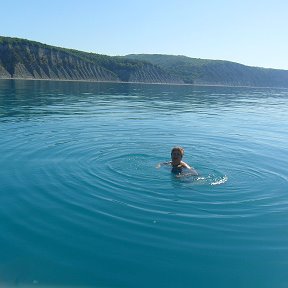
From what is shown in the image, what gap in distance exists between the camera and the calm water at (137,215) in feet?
29.3

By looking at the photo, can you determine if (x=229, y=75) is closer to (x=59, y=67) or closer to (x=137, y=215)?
(x=59, y=67)

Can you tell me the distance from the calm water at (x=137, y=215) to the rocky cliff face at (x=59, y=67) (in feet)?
283

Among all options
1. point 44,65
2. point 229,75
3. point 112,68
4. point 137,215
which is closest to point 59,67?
point 44,65

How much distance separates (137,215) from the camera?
11711 millimetres

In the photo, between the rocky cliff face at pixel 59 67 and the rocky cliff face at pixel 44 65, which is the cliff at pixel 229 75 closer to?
the rocky cliff face at pixel 59 67

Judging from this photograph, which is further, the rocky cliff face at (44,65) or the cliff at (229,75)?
the cliff at (229,75)

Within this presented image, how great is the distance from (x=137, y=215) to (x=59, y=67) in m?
109

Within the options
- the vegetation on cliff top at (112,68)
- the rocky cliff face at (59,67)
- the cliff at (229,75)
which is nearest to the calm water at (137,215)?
the rocky cliff face at (59,67)

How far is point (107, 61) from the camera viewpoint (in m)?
138

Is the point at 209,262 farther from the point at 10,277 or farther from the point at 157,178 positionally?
the point at 157,178

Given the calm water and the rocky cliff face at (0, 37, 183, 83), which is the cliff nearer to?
the rocky cliff face at (0, 37, 183, 83)

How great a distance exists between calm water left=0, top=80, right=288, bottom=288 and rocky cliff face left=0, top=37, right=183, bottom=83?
8630cm

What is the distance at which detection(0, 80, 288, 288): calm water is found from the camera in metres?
8.95

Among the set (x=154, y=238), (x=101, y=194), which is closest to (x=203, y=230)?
(x=154, y=238)
